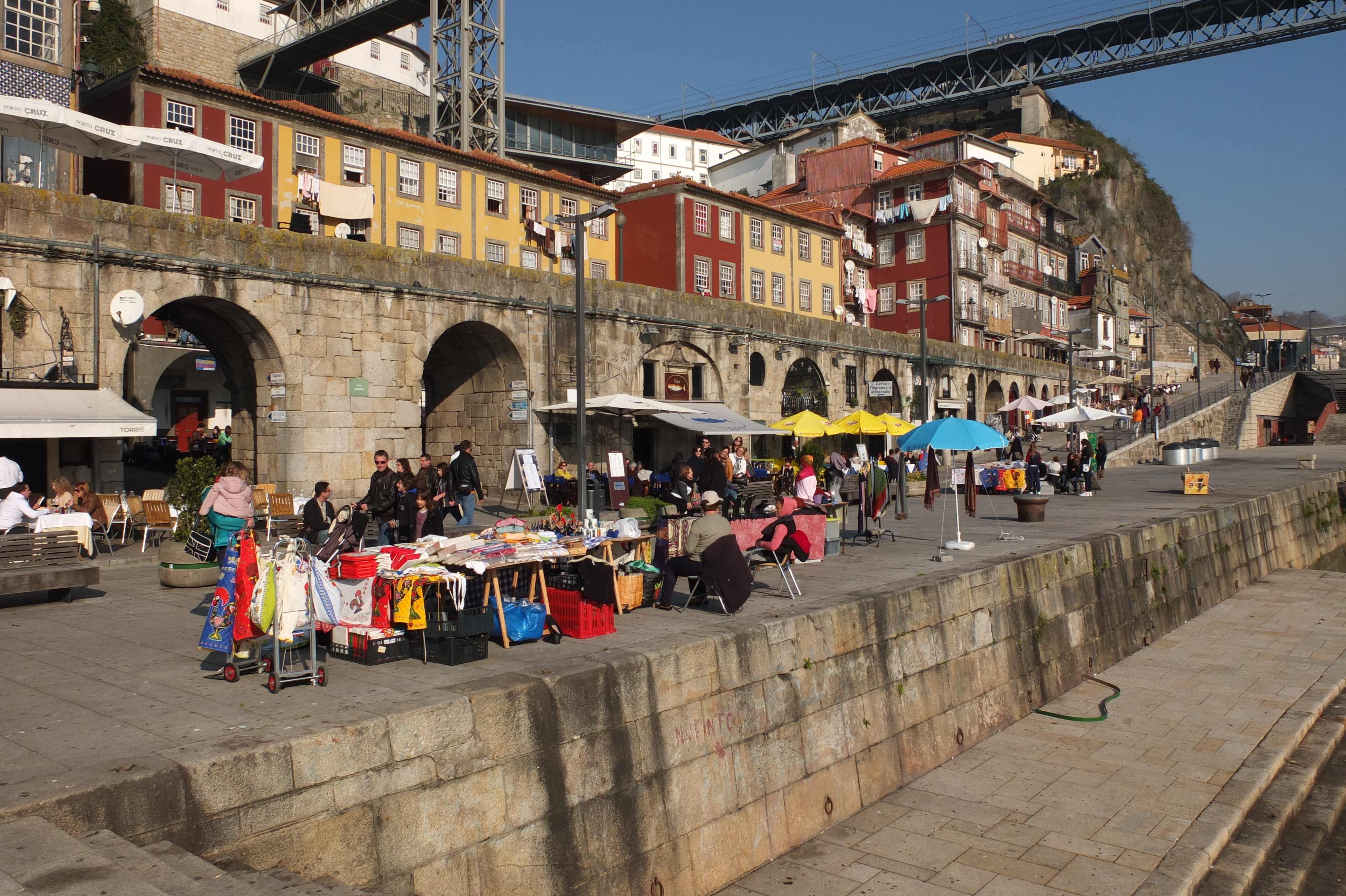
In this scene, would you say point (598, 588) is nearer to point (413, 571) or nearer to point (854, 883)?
point (413, 571)

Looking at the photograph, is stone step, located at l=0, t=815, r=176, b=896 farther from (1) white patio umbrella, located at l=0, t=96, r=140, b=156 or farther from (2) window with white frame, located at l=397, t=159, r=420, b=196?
(2) window with white frame, located at l=397, t=159, r=420, b=196

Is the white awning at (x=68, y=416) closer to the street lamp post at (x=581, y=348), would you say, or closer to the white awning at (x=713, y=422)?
the street lamp post at (x=581, y=348)

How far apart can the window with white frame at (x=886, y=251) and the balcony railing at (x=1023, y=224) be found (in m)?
11.5

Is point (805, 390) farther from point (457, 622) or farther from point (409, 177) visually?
point (457, 622)

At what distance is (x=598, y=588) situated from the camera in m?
7.89

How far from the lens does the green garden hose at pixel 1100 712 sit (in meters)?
11.0

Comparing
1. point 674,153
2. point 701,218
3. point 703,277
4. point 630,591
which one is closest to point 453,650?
point 630,591

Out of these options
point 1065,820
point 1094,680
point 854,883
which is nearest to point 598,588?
point 854,883

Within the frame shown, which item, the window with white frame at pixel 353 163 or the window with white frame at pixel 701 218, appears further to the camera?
the window with white frame at pixel 701 218

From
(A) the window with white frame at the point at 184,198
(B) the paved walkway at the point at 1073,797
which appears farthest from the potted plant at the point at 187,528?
(A) the window with white frame at the point at 184,198

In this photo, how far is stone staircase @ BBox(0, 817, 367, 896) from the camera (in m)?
3.47

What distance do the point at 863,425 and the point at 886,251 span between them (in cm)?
3446

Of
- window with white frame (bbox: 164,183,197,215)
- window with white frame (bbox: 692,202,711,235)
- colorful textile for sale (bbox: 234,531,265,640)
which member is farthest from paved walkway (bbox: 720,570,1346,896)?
window with white frame (bbox: 692,202,711,235)

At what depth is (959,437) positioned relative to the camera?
46.1ft
